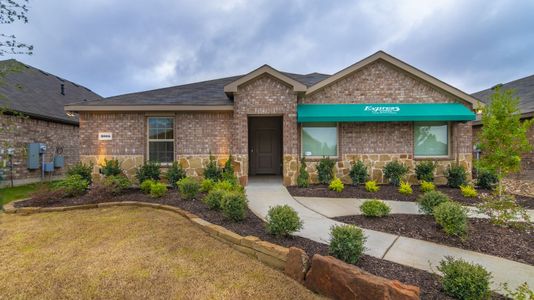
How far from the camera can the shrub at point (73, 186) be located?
7.01 metres

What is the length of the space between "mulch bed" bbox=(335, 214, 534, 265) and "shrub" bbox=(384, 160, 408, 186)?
3428mm

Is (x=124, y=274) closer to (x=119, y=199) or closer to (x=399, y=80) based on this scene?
(x=119, y=199)

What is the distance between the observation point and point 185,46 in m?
18.0

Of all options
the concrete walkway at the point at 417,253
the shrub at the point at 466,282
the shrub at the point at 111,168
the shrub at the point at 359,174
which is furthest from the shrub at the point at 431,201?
the shrub at the point at 111,168

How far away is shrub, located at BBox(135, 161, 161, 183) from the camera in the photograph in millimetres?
8445

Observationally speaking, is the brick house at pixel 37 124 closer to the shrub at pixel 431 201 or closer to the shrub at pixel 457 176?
the shrub at pixel 431 201

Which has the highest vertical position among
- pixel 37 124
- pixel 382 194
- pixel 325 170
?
pixel 37 124

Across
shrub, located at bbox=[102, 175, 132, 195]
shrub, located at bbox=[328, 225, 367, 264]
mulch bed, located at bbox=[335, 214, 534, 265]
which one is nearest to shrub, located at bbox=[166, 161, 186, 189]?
Result: shrub, located at bbox=[102, 175, 132, 195]

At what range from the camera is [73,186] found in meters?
7.07

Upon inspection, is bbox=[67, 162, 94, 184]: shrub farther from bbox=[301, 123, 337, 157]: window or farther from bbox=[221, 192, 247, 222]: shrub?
bbox=[301, 123, 337, 157]: window

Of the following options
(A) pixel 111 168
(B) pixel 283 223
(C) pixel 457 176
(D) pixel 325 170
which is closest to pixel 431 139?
(C) pixel 457 176

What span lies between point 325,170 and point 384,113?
2.81m

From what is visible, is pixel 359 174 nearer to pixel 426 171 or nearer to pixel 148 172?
pixel 426 171

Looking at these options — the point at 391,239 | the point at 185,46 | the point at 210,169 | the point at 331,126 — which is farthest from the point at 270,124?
the point at 185,46
